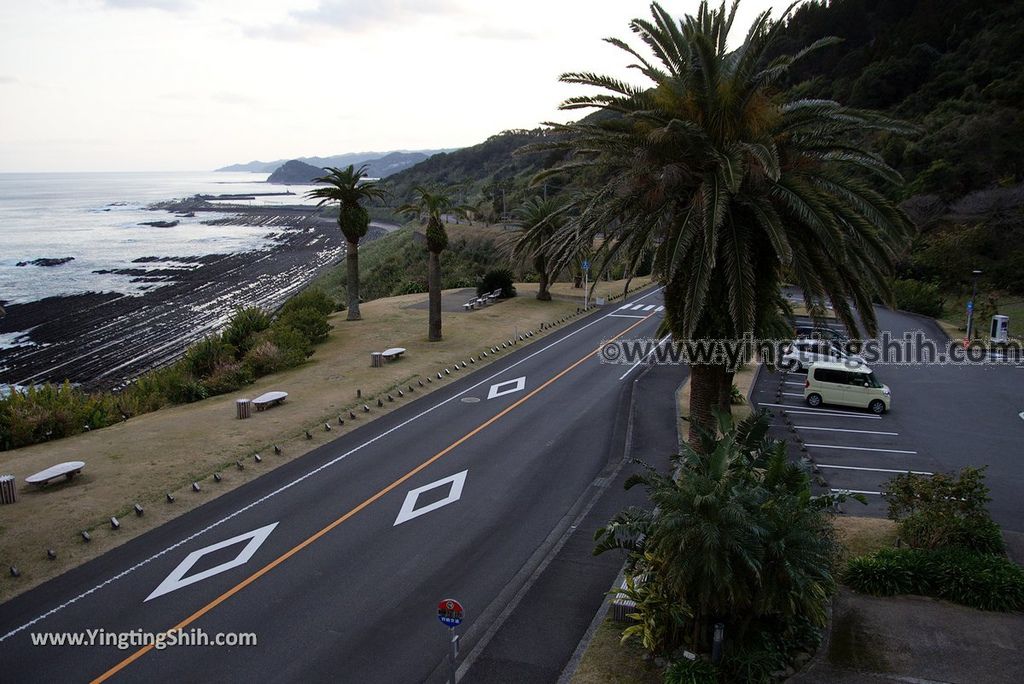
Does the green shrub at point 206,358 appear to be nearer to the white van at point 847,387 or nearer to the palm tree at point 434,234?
the palm tree at point 434,234

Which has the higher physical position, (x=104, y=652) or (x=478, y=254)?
(x=478, y=254)

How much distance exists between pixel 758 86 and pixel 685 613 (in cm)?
942

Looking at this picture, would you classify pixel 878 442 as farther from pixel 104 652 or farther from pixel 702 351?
pixel 104 652

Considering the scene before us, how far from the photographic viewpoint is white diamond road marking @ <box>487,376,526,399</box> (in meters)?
27.1

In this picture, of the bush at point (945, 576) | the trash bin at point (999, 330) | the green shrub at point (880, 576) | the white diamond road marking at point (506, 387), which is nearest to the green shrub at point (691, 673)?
the green shrub at point (880, 576)

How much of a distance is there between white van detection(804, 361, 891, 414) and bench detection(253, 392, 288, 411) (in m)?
19.0

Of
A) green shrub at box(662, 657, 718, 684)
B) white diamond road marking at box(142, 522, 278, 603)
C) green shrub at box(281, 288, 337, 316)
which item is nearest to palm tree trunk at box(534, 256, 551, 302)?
green shrub at box(281, 288, 337, 316)

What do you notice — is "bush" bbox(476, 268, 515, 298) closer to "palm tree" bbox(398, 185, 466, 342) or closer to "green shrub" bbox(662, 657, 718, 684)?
"palm tree" bbox(398, 185, 466, 342)

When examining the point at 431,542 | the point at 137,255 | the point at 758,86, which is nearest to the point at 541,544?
the point at 431,542

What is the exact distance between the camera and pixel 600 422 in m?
23.6

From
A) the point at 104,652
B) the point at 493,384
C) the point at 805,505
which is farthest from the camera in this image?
the point at 493,384

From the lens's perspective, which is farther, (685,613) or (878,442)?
(878,442)

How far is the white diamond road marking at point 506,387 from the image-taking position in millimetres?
27125

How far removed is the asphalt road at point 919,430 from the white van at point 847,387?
0.37 meters
